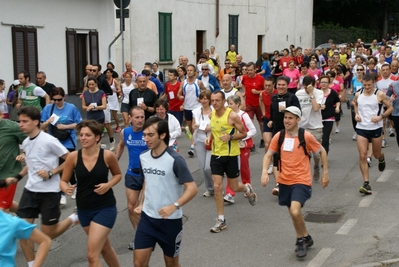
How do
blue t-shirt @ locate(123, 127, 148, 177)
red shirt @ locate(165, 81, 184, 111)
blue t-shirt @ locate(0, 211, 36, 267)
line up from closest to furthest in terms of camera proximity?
blue t-shirt @ locate(0, 211, 36, 267) → blue t-shirt @ locate(123, 127, 148, 177) → red shirt @ locate(165, 81, 184, 111)

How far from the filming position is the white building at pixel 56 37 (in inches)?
712

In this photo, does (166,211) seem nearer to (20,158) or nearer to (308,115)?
(20,158)

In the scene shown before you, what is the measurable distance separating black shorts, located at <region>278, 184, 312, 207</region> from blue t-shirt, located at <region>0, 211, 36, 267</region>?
357cm

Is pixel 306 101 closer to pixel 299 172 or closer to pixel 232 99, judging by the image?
pixel 232 99

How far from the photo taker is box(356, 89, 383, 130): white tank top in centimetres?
1060

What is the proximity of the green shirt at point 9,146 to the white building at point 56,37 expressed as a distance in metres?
10.9

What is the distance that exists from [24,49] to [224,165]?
36.9 ft

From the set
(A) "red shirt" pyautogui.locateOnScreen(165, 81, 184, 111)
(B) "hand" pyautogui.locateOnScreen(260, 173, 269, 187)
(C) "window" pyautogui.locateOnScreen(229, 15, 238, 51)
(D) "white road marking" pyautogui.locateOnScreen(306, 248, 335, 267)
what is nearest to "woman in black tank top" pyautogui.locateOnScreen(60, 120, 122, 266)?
(B) "hand" pyautogui.locateOnScreen(260, 173, 269, 187)

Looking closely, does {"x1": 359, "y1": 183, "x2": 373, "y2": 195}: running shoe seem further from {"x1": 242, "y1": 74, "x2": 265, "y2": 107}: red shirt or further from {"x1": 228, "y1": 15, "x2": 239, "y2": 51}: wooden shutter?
{"x1": 228, "y1": 15, "x2": 239, "y2": 51}: wooden shutter

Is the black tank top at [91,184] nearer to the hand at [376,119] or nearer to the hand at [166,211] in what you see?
the hand at [166,211]

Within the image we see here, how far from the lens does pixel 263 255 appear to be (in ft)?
25.1

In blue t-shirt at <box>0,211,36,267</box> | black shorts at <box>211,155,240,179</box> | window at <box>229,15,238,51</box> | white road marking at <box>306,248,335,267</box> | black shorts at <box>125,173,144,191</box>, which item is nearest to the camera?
blue t-shirt at <box>0,211,36,267</box>

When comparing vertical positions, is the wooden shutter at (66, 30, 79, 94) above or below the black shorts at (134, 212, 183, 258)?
above

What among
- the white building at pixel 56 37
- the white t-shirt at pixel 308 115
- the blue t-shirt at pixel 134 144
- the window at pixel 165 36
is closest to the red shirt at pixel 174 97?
the white t-shirt at pixel 308 115
